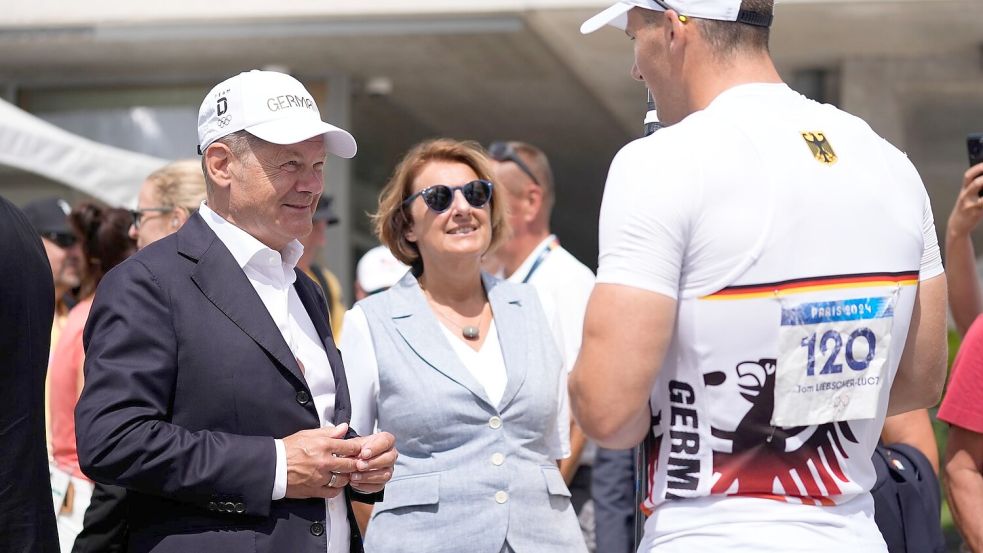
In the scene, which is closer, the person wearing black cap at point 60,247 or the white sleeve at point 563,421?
the white sleeve at point 563,421

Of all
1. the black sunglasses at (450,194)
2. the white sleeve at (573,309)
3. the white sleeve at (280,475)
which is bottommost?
the white sleeve at (573,309)

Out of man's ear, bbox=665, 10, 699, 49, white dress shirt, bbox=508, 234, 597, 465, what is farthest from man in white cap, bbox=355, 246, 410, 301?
man's ear, bbox=665, 10, 699, 49

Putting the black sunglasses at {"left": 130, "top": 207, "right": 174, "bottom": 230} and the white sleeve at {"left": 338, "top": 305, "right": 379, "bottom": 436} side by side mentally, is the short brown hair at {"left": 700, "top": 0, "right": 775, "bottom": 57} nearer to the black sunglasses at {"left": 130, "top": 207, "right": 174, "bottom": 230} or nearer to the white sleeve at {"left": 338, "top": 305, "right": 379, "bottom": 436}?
the white sleeve at {"left": 338, "top": 305, "right": 379, "bottom": 436}

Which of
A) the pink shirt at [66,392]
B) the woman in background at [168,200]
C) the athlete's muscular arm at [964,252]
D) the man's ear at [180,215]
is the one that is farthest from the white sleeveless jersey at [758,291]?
the pink shirt at [66,392]

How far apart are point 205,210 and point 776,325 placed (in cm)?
144

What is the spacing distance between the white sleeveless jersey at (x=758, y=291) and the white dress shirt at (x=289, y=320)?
0.92 meters

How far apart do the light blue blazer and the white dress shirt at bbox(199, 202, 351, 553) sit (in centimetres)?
65

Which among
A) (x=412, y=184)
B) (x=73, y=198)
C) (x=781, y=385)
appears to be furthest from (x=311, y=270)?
(x=73, y=198)

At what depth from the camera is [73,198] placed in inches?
482

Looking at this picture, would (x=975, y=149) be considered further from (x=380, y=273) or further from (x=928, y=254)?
(x=380, y=273)

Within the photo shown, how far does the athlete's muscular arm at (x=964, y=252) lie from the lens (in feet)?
12.4

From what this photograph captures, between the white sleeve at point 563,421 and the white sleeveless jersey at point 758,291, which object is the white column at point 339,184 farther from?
the white sleeveless jersey at point 758,291

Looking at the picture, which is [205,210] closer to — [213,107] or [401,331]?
[213,107]

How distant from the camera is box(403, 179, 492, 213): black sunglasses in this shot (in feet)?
13.2
